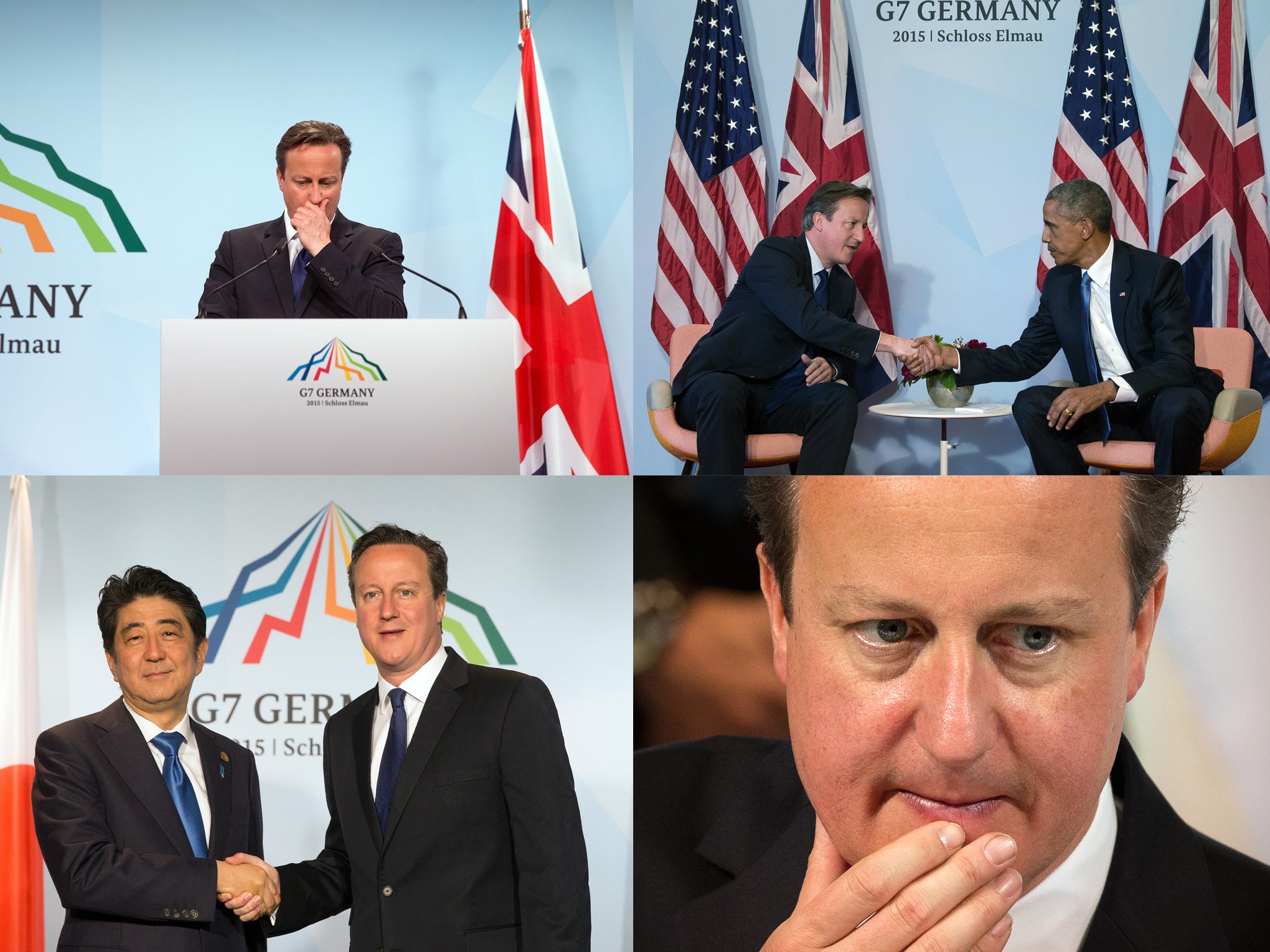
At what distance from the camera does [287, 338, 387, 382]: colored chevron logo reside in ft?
6.83

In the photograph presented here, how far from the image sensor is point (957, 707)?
4.63 feet

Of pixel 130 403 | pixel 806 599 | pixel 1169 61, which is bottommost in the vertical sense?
pixel 806 599

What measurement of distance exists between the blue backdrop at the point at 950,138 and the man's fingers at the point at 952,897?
148 inches

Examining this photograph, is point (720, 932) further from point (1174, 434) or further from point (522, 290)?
point (522, 290)

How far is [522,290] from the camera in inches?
187

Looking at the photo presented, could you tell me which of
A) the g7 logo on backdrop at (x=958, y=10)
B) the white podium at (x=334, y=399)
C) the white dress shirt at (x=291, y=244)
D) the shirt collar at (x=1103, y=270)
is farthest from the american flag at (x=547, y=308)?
the white podium at (x=334, y=399)

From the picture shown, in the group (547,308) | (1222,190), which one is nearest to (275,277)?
(547,308)

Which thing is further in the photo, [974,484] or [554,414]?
[554,414]

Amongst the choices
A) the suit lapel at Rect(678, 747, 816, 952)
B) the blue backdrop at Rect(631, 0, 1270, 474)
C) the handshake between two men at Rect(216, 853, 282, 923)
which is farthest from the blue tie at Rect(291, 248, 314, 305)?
the suit lapel at Rect(678, 747, 816, 952)

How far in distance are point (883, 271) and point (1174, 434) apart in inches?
60.5

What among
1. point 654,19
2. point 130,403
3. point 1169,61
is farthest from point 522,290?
point 1169,61

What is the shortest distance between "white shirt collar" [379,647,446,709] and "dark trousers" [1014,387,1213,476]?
293 centimetres

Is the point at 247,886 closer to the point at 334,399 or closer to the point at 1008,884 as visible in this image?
the point at 334,399

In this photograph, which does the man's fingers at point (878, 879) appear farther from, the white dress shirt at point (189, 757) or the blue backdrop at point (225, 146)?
the blue backdrop at point (225, 146)
